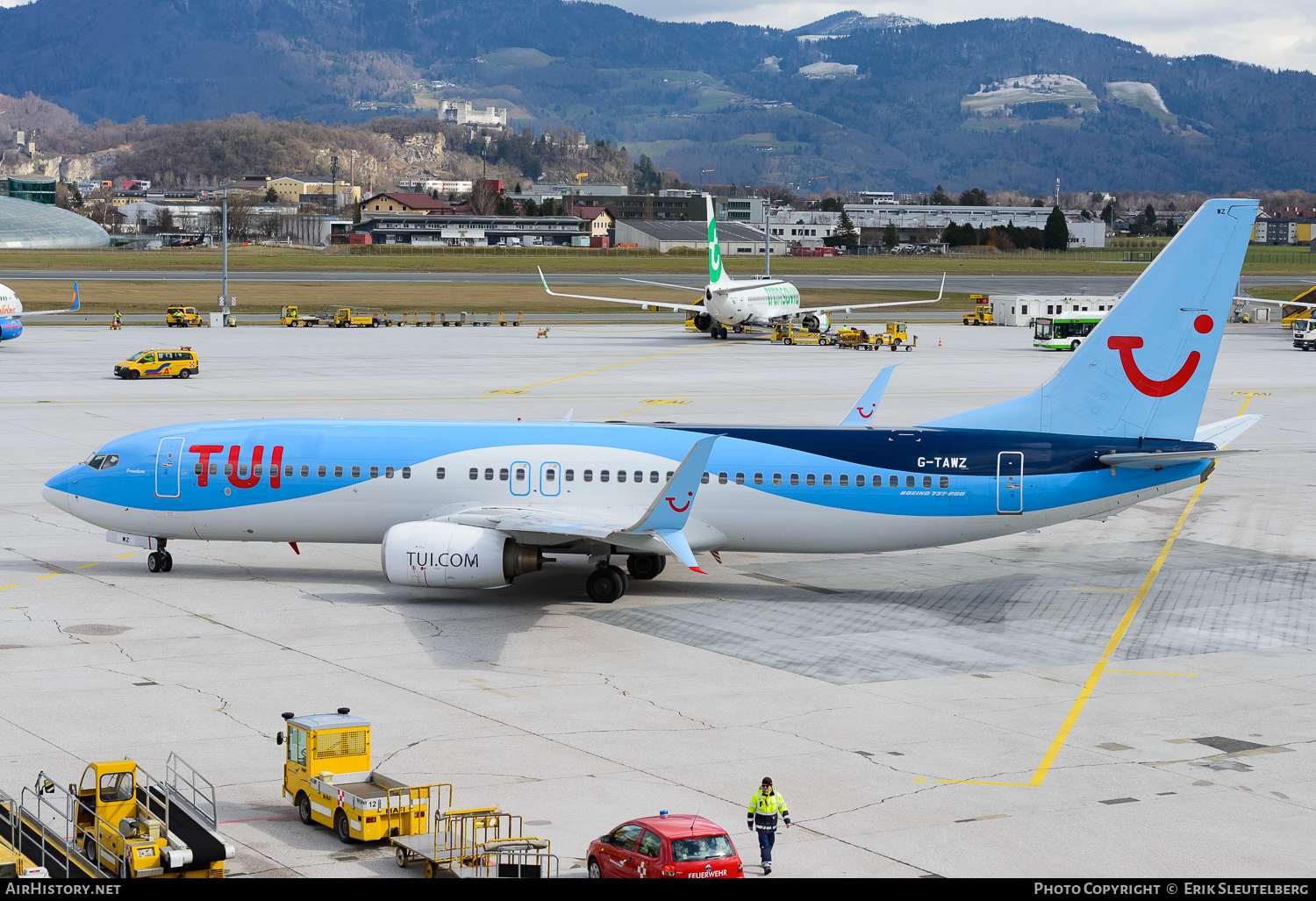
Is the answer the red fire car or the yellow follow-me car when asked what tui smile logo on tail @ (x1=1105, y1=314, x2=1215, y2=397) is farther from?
the yellow follow-me car

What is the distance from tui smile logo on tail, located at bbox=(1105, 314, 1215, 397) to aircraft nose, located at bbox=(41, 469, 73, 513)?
98.6 feet

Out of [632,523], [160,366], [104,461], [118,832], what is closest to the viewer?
[118,832]

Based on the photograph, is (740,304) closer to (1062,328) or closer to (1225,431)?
(1062,328)

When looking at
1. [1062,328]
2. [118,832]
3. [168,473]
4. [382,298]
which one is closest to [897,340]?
[1062,328]

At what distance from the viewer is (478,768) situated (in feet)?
78.2

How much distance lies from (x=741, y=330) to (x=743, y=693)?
9343 centimetres

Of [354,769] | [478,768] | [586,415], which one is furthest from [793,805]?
[586,415]

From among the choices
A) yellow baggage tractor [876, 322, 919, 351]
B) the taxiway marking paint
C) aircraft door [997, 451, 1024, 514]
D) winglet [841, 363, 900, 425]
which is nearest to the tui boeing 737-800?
aircraft door [997, 451, 1024, 514]

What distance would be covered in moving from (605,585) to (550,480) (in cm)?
339

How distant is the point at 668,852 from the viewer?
17.9m

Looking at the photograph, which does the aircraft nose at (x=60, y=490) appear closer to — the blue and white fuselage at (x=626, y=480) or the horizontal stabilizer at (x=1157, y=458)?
the blue and white fuselage at (x=626, y=480)

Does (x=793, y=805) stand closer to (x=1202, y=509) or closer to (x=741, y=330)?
(x=1202, y=509)

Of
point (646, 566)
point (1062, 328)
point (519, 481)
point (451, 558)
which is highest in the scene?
point (1062, 328)

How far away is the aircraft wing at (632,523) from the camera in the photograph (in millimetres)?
33781
